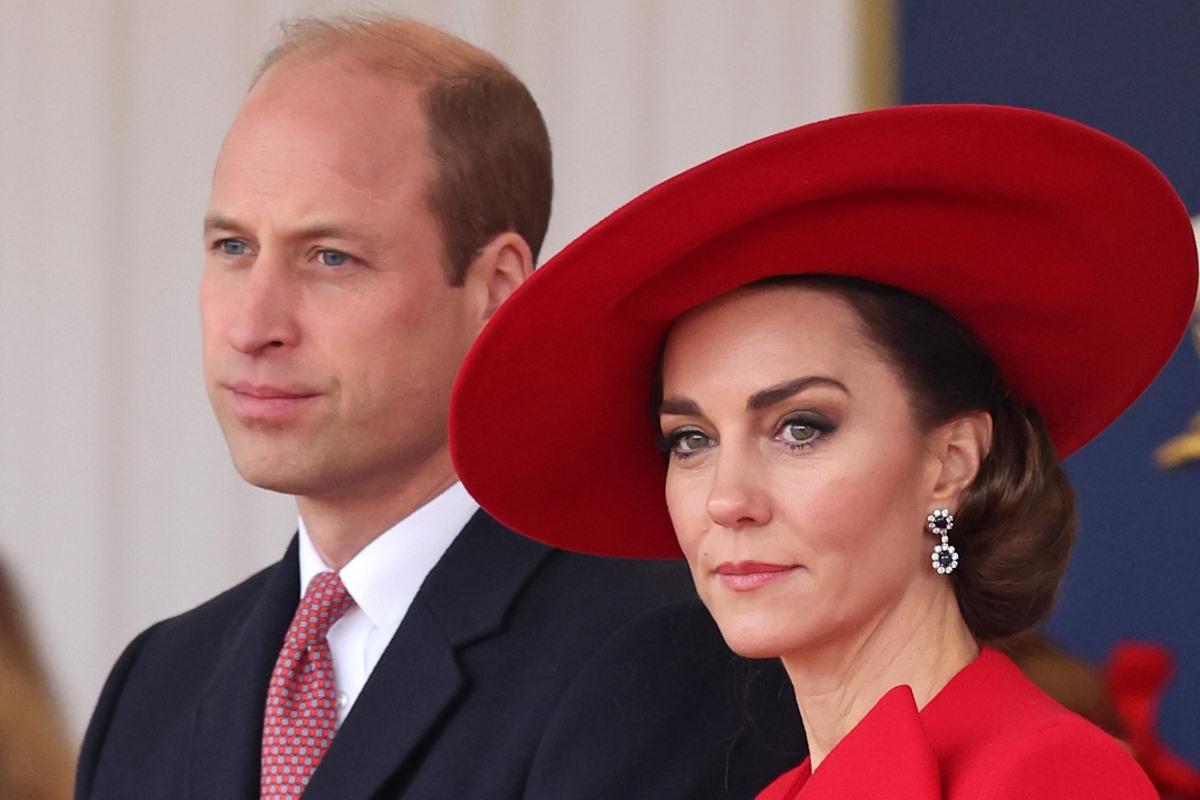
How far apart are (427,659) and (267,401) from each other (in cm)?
26

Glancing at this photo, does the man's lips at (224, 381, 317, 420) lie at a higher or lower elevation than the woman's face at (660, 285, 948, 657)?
higher

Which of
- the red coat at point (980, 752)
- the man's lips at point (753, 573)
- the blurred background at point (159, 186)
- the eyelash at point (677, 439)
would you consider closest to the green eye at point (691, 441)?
the eyelash at point (677, 439)

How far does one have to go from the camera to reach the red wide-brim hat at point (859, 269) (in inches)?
49.2

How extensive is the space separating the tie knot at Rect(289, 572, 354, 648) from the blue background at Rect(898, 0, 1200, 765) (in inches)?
52.4

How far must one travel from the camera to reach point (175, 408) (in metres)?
3.29

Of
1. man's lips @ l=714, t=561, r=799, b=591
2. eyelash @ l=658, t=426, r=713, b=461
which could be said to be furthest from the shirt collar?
man's lips @ l=714, t=561, r=799, b=591

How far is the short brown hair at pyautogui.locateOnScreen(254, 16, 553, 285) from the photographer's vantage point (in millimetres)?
1805

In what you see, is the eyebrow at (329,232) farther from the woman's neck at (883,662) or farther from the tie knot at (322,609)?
the woman's neck at (883,662)

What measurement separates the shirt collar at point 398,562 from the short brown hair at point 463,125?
21cm

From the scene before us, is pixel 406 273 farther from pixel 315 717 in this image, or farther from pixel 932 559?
pixel 932 559

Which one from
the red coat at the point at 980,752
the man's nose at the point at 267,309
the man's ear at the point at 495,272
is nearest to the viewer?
the red coat at the point at 980,752

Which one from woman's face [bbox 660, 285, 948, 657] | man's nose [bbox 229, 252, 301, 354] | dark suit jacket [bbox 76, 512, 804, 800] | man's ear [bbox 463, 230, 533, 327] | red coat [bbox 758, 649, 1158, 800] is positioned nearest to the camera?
red coat [bbox 758, 649, 1158, 800]

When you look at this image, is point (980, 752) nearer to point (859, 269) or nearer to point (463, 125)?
point (859, 269)

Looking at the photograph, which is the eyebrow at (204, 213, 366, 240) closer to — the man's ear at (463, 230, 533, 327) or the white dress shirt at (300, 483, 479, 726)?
the man's ear at (463, 230, 533, 327)
